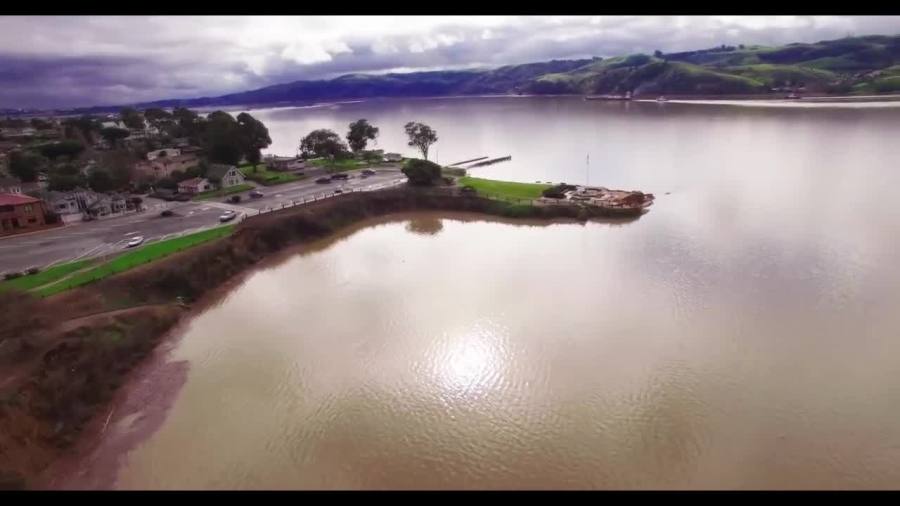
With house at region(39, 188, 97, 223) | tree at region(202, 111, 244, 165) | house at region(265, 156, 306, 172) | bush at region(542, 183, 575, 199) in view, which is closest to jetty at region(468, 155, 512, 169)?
bush at region(542, 183, 575, 199)

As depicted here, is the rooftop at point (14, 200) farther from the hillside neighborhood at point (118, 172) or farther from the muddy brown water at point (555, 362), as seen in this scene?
the muddy brown water at point (555, 362)

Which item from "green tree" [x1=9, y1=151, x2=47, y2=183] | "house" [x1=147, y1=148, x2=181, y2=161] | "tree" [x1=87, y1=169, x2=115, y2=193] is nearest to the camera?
"tree" [x1=87, y1=169, x2=115, y2=193]

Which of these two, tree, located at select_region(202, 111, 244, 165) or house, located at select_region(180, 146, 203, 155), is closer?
tree, located at select_region(202, 111, 244, 165)

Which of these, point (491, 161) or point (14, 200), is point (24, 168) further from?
point (491, 161)

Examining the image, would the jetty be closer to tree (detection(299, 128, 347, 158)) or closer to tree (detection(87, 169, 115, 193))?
tree (detection(299, 128, 347, 158))

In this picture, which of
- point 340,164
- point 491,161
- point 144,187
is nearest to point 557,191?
point 491,161

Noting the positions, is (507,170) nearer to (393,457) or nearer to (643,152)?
(643,152)

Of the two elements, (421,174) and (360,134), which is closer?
(421,174)
